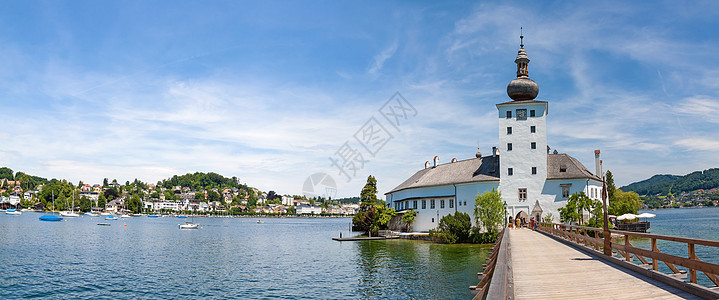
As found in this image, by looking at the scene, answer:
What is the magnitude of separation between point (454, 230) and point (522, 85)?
64.7 feet

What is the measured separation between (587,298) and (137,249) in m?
51.4

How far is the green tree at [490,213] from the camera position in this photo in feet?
178

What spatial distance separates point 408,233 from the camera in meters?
65.2

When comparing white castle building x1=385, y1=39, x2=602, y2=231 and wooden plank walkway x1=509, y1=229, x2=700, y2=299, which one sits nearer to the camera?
wooden plank walkway x1=509, y1=229, x2=700, y2=299

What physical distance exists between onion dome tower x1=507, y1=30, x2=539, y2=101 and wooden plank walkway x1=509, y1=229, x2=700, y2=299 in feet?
146

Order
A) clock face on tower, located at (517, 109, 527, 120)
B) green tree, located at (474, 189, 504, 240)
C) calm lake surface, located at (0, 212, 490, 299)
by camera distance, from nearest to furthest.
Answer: calm lake surface, located at (0, 212, 490, 299), green tree, located at (474, 189, 504, 240), clock face on tower, located at (517, 109, 527, 120)

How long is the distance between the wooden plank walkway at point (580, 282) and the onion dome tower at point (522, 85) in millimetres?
44548

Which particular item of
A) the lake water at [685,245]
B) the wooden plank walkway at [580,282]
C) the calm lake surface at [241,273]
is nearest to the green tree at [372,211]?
the calm lake surface at [241,273]

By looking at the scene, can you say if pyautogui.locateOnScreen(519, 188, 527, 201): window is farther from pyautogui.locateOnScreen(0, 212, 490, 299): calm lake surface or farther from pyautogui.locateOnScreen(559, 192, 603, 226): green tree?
pyautogui.locateOnScreen(0, 212, 490, 299): calm lake surface

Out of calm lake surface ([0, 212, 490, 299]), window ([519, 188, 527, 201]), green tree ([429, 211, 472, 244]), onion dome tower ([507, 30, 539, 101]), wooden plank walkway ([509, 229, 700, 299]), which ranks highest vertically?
onion dome tower ([507, 30, 539, 101])

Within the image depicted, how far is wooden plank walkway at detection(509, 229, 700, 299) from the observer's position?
10367 millimetres

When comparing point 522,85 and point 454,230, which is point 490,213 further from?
point 522,85

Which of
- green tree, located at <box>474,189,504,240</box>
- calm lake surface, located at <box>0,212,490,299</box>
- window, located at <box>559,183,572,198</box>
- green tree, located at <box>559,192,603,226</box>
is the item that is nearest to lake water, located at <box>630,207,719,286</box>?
green tree, located at <box>559,192,603,226</box>

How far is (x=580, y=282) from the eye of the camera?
12.3m
